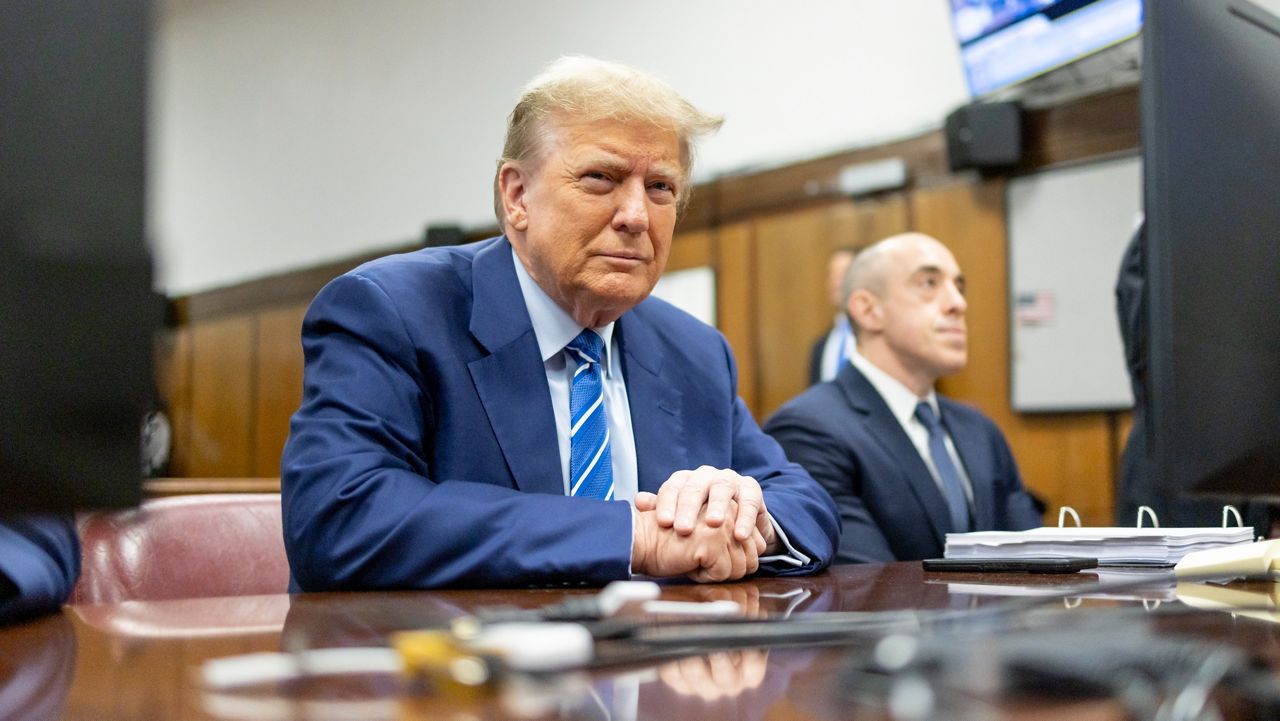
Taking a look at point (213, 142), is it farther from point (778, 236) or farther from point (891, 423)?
point (891, 423)

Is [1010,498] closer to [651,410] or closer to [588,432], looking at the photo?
[651,410]

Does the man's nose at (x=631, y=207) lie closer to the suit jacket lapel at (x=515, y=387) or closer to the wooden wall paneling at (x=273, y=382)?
the suit jacket lapel at (x=515, y=387)

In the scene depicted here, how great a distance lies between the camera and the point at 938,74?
545 cm

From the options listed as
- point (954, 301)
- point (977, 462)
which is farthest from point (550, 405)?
point (954, 301)

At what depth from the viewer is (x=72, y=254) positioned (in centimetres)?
64

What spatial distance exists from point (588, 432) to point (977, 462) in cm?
196

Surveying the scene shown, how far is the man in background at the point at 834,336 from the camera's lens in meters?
5.31

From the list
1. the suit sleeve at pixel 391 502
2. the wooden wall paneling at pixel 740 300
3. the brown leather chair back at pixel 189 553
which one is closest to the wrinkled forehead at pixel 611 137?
the suit sleeve at pixel 391 502

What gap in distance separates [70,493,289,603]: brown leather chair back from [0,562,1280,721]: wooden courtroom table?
69 centimetres

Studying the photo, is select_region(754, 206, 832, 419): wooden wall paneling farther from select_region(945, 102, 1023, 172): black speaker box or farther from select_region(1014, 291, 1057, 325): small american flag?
select_region(1014, 291, 1057, 325): small american flag

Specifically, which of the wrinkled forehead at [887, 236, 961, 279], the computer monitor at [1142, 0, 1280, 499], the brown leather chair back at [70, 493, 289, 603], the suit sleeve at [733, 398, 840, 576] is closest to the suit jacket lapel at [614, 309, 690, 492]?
the suit sleeve at [733, 398, 840, 576]

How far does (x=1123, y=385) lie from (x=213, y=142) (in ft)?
24.3

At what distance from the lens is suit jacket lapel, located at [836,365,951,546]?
314 cm

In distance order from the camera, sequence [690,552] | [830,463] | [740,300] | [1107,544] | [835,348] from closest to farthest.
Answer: [690,552] < [1107,544] < [830,463] < [835,348] < [740,300]
